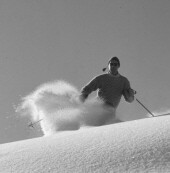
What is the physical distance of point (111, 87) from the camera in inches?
208

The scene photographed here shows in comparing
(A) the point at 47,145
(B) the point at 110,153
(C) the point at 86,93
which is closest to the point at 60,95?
(C) the point at 86,93

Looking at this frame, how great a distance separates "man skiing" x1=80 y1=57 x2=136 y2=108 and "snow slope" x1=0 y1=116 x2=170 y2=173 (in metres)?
3.25

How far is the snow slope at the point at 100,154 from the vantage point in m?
1.33

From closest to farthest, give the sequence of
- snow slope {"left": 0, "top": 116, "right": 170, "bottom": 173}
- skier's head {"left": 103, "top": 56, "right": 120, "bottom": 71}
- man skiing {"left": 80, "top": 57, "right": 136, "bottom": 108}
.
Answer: snow slope {"left": 0, "top": 116, "right": 170, "bottom": 173} → man skiing {"left": 80, "top": 57, "right": 136, "bottom": 108} → skier's head {"left": 103, "top": 56, "right": 120, "bottom": 71}

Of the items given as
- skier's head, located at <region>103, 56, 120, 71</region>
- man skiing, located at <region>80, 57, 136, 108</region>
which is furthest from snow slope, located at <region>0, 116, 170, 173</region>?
skier's head, located at <region>103, 56, 120, 71</region>

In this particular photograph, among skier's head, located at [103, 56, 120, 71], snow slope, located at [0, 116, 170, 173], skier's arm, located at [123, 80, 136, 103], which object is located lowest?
snow slope, located at [0, 116, 170, 173]

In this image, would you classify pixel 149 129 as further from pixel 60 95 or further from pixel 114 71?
pixel 60 95

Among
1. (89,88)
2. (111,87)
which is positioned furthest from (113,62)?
(89,88)

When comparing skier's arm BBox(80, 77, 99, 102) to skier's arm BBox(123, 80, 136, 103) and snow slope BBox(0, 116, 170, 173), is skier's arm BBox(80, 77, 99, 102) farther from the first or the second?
snow slope BBox(0, 116, 170, 173)

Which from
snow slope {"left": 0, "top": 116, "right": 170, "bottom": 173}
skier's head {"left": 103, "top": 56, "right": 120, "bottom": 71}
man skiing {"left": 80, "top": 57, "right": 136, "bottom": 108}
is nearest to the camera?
snow slope {"left": 0, "top": 116, "right": 170, "bottom": 173}

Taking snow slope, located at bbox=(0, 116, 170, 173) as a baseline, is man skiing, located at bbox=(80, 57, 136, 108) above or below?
above

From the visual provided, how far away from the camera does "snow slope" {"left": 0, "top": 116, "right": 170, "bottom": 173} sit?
4.38 feet

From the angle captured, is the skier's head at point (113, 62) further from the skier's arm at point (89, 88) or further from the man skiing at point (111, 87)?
the skier's arm at point (89, 88)

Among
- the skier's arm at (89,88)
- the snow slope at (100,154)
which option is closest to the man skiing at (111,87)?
the skier's arm at (89,88)
